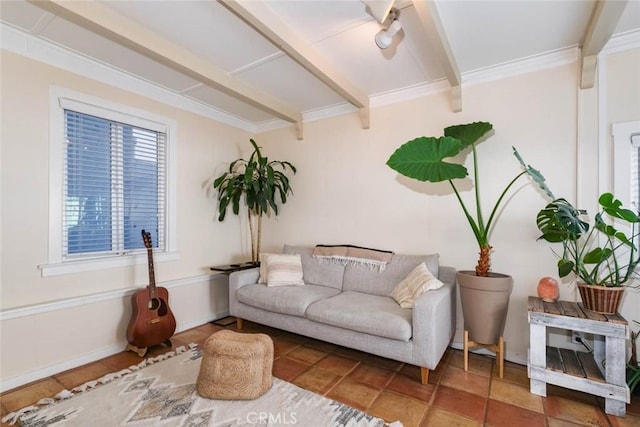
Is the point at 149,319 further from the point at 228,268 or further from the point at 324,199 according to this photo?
the point at 324,199

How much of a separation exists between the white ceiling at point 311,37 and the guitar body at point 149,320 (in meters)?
2.00

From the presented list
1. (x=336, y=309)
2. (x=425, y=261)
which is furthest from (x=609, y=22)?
(x=336, y=309)

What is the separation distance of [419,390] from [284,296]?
1315mm

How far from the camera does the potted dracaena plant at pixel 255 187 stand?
11.2 feet

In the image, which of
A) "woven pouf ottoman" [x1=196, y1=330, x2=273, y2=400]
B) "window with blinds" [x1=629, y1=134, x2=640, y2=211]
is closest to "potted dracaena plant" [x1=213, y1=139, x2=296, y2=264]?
"woven pouf ottoman" [x1=196, y1=330, x2=273, y2=400]

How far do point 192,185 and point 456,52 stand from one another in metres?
2.95

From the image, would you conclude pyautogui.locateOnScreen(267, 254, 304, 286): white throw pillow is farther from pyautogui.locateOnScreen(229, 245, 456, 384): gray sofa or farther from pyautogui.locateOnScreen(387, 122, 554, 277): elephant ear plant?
pyautogui.locateOnScreen(387, 122, 554, 277): elephant ear plant

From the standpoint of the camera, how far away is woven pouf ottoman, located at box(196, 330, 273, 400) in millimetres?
1834

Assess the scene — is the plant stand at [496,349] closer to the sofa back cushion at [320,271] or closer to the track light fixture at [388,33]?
the sofa back cushion at [320,271]

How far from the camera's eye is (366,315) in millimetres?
2221

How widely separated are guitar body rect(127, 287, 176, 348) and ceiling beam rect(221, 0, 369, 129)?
2.36 m

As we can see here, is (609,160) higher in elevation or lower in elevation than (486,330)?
higher

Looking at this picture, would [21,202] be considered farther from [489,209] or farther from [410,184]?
[489,209]

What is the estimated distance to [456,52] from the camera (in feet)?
7.63
